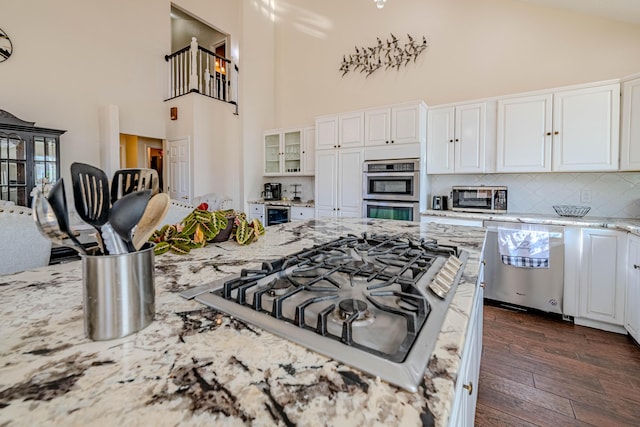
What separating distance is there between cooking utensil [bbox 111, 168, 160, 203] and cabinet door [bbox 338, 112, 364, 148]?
3.30 metres

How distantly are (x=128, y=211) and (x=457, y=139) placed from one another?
131 inches

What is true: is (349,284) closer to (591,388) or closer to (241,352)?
(241,352)

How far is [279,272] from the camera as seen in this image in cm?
83

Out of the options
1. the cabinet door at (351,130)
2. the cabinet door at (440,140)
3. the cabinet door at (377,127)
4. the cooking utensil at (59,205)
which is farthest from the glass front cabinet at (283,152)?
the cooking utensil at (59,205)

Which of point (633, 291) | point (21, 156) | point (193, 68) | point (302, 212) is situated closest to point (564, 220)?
point (633, 291)

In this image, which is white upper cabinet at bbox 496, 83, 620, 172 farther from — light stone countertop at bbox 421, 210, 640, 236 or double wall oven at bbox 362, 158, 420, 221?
double wall oven at bbox 362, 158, 420, 221

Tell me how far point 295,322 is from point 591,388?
6.97 ft

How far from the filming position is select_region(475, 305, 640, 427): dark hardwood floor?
1.48 metres

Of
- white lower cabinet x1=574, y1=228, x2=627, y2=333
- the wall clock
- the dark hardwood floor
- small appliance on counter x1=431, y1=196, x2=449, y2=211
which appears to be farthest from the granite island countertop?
the wall clock

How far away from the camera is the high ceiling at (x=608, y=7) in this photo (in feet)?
7.68

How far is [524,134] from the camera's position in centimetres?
278

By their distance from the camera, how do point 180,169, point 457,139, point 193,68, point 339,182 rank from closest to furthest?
1. point 457,139
2. point 339,182
3. point 193,68
4. point 180,169

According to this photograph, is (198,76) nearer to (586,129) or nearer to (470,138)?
(470,138)

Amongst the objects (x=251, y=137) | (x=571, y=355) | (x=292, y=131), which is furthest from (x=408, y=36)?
(x=571, y=355)
